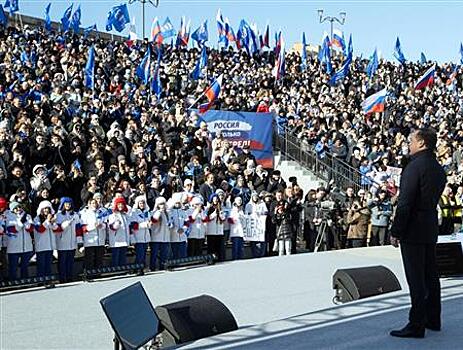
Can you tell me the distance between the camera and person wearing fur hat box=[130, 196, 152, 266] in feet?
45.3

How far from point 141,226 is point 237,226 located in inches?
105

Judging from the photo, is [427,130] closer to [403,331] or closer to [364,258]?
[403,331]

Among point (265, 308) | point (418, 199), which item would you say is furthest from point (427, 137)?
point (265, 308)

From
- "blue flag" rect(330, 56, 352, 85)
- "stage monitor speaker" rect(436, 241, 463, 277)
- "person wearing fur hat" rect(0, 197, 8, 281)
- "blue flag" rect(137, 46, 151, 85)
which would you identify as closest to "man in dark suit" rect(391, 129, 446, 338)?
"stage monitor speaker" rect(436, 241, 463, 277)

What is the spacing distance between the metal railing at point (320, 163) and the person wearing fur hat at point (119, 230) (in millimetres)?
10158

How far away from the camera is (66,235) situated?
1266 centimetres

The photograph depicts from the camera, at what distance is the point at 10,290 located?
11625 mm

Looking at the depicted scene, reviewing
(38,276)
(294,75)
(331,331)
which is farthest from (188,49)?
(331,331)

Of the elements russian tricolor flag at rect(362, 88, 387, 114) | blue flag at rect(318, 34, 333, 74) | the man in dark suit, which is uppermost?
blue flag at rect(318, 34, 333, 74)

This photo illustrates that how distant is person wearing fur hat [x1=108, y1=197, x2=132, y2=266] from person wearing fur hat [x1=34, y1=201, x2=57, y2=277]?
1148 mm

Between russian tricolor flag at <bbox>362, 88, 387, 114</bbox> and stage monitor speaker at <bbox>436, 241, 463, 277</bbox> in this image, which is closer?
stage monitor speaker at <bbox>436, 241, 463, 277</bbox>

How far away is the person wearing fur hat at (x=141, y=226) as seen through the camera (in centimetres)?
1381

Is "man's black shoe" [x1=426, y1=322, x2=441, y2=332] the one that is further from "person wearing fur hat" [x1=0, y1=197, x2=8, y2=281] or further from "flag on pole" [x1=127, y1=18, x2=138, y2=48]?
"flag on pole" [x1=127, y1=18, x2=138, y2=48]

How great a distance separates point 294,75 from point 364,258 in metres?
18.3
